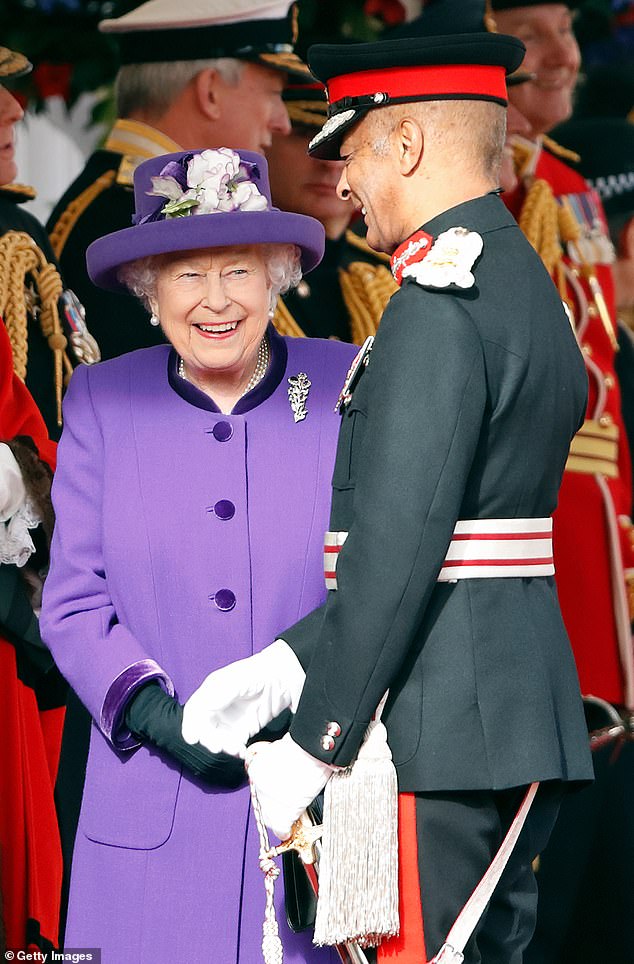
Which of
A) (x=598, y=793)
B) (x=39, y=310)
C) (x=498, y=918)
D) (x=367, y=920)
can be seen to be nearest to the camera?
(x=367, y=920)

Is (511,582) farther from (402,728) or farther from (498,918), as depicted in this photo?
(498,918)

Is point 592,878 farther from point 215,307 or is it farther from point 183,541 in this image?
point 215,307

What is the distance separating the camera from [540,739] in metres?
2.34

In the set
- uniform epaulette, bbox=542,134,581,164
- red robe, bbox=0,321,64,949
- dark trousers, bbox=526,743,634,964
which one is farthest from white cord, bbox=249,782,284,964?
uniform epaulette, bbox=542,134,581,164

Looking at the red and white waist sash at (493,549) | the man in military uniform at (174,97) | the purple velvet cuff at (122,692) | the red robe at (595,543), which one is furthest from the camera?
the red robe at (595,543)

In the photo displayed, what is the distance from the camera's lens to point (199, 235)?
266cm

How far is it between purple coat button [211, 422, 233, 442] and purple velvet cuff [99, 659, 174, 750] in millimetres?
402

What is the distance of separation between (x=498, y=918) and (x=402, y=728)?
0.37 meters

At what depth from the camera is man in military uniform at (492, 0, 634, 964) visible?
4.56 metres

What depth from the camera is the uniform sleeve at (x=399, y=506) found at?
7.28 ft

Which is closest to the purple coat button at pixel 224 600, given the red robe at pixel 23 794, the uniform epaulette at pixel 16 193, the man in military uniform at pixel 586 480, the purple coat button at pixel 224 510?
the purple coat button at pixel 224 510

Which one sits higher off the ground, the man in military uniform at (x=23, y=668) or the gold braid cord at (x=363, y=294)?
the gold braid cord at (x=363, y=294)

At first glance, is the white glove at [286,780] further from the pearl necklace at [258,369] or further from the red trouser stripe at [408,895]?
the pearl necklace at [258,369]

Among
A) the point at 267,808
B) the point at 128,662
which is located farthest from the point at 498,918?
the point at 128,662
